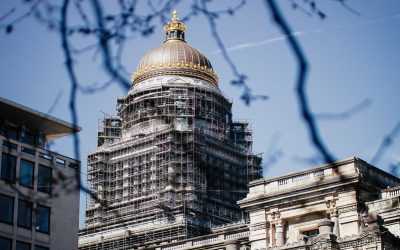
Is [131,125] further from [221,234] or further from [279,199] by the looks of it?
[279,199]

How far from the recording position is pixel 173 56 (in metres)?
101

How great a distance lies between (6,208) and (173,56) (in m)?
50.1

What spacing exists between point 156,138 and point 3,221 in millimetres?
41669

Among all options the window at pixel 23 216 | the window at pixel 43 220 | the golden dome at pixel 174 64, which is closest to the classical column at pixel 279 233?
the window at pixel 43 220

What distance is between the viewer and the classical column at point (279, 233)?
5359cm

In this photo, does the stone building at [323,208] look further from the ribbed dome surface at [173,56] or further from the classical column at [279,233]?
the ribbed dome surface at [173,56]

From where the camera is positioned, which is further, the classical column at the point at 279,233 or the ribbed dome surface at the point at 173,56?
the ribbed dome surface at the point at 173,56

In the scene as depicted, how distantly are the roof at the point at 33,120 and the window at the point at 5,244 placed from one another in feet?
22.7

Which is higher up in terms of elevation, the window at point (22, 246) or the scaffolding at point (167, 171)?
the scaffolding at point (167, 171)

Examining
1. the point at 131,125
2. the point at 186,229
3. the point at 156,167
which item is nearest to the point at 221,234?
the point at 186,229

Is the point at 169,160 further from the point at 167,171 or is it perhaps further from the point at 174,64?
the point at 174,64

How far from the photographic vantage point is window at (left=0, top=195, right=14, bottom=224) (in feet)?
174

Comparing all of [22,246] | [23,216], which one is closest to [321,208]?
[23,216]

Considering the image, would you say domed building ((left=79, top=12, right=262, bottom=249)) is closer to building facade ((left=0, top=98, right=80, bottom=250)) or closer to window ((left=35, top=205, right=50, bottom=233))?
building facade ((left=0, top=98, right=80, bottom=250))
